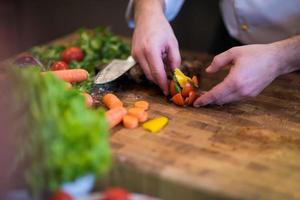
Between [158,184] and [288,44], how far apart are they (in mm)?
597

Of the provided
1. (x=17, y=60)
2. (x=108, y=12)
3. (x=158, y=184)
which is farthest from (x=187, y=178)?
(x=108, y=12)

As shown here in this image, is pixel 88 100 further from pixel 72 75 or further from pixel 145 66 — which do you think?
pixel 145 66

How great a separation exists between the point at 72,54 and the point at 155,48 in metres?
0.49

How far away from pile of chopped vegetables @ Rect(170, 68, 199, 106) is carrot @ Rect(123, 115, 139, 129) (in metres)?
0.18

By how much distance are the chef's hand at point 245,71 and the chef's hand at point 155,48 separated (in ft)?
0.48

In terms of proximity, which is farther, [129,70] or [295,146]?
[129,70]

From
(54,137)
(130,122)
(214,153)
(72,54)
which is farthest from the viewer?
(72,54)

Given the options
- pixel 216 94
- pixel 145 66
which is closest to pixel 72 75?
pixel 145 66

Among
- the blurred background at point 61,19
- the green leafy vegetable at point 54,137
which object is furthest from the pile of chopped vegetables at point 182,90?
the blurred background at point 61,19

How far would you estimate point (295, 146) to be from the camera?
1.12 meters

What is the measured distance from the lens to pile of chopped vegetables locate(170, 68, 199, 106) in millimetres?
1317

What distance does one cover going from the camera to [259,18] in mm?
1590

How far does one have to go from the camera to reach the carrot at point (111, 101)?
128 centimetres

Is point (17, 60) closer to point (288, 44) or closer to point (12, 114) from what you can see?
point (12, 114)
